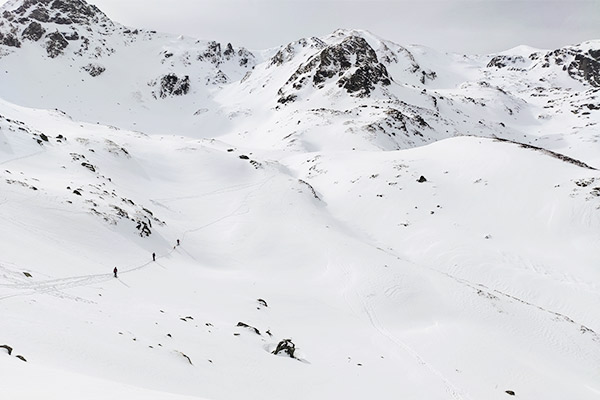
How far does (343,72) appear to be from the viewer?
11412 cm

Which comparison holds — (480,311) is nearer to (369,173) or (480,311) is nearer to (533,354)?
(533,354)

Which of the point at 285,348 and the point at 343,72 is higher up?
the point at 343,72

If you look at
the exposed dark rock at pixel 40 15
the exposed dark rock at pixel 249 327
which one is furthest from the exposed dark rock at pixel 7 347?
the exposed dark rock at pixel 40 15

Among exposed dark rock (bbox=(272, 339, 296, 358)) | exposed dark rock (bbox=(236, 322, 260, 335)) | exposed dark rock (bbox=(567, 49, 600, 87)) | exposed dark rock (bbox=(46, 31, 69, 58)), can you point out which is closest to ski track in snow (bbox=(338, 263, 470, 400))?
exposed dark rock (bbox=(272, 339, 296, 358))

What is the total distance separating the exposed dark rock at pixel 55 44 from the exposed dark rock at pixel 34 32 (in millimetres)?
2958

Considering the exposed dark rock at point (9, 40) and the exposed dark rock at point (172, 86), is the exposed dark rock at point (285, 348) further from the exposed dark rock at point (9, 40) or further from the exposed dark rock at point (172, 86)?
the exposed dark rock at point (9, 40)

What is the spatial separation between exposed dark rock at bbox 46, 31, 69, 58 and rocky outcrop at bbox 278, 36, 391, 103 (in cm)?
8436

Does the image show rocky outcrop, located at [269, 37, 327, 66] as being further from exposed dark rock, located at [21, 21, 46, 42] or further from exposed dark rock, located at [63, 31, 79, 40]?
exposed dark rock, located at [21, 21, 46, 42]

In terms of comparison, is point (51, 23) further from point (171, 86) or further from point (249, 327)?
point (249, 327)

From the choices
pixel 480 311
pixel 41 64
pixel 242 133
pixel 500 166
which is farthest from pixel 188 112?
pixel 480 311

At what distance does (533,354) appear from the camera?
2084cm

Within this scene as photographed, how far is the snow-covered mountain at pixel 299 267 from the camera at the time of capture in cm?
1289

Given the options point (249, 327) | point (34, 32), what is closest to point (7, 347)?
point (249, 327)

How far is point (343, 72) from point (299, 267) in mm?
95366
